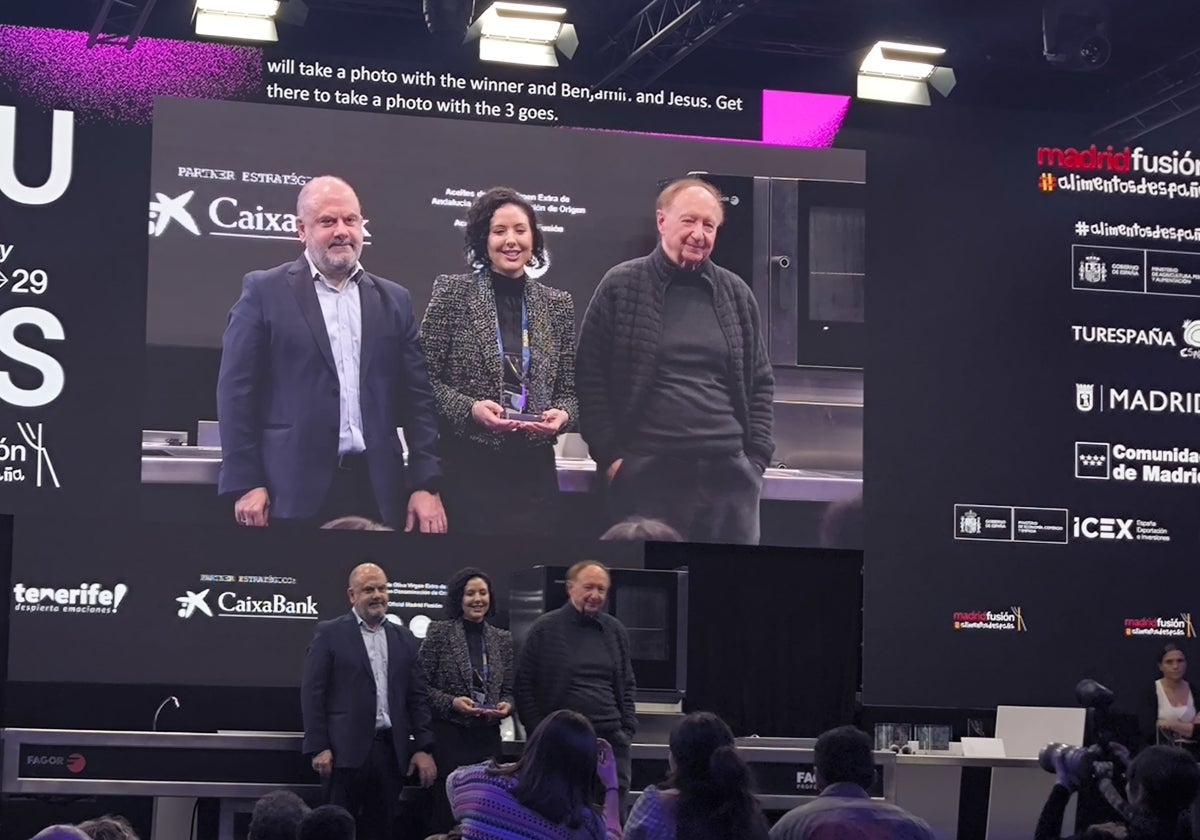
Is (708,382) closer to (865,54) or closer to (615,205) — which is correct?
(615,205)

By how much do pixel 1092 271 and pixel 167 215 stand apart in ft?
17.2

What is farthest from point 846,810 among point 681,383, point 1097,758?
point 681,383

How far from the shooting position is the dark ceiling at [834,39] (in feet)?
29.5

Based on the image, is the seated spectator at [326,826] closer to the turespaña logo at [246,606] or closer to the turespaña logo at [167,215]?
the turespaña logo at [246,606]

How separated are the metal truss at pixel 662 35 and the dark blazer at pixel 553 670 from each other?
10.7ft

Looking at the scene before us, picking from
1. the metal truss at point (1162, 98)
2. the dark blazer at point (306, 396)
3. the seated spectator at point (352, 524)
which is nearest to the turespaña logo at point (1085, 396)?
the metal truss at point (1162, 98)

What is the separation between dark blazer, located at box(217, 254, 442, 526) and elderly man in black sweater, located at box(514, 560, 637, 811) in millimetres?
1867

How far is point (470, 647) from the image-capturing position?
6973mm

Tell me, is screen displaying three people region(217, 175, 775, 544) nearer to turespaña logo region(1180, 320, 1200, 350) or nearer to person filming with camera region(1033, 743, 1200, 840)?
turespaña logo region(1180, 320, 1200, 350)

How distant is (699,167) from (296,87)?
2.21 meters

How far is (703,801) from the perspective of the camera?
3.41 meters

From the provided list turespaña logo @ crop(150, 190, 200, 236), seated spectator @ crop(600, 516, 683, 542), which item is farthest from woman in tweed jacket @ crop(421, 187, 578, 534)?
turespaña logo @ crop(150, 190, 200, 236)

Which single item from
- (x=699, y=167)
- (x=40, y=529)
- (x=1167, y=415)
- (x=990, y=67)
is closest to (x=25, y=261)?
(x=40, y=529)

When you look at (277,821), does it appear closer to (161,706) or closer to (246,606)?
(161,706)
